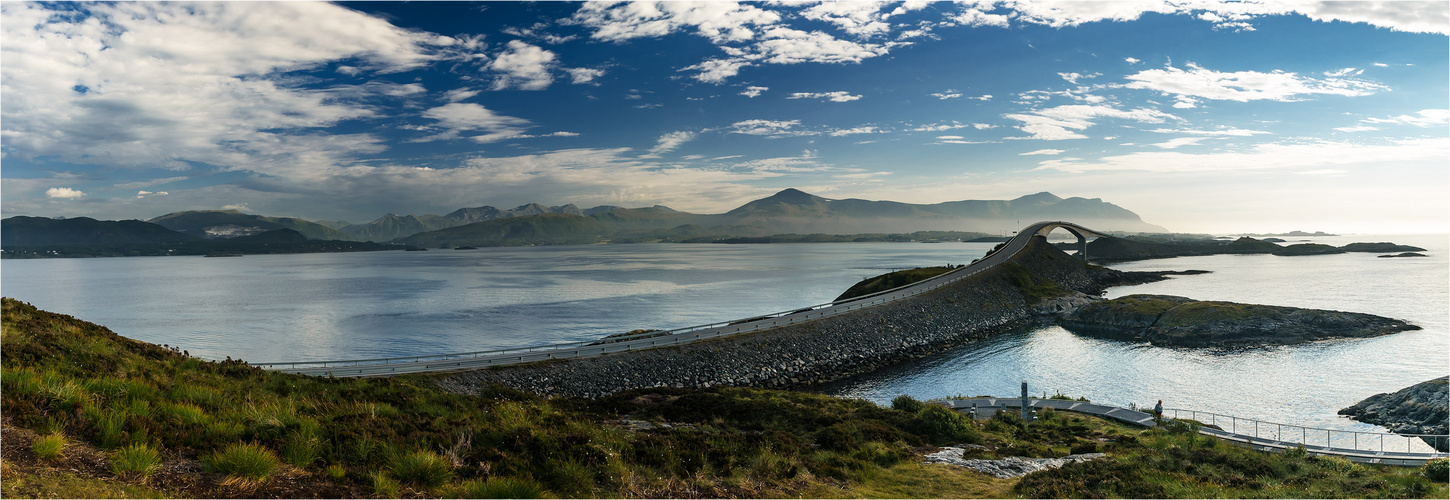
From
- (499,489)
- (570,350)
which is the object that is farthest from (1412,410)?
(570,350)

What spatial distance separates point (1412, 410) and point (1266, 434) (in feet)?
30.4

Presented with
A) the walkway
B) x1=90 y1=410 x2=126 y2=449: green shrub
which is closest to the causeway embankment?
the walkway

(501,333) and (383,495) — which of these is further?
(501,333)

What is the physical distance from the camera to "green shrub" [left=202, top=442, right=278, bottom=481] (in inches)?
403

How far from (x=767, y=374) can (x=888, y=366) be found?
13.6 m

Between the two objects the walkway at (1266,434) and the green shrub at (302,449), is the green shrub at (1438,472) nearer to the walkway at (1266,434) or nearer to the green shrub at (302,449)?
the walkway at (1266,434)

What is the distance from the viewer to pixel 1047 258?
422 ft

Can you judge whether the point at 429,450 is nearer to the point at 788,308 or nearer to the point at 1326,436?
the point at 1326,436

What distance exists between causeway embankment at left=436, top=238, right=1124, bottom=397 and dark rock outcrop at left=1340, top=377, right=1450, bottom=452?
100 feet

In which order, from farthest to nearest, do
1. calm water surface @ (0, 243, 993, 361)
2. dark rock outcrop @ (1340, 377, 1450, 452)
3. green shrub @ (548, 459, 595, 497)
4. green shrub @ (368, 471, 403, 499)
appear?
calm water surface @ (0, 243, 993, 361) < dark rock outcrop @ (1340, 377, 1450, 452) < green shrub @ (548, 459, 595, 497) < green shrub @ (368, 471, 403, 499)

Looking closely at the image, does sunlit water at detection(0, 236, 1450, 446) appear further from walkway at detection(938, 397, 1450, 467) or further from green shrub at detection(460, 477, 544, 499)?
green shrub at detection(460, 477, 544, 499)

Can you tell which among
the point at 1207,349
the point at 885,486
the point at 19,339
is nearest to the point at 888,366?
the point at 1207,349

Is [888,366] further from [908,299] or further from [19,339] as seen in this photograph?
[19,339]

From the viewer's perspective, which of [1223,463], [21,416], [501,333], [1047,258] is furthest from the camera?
[1047,258]
